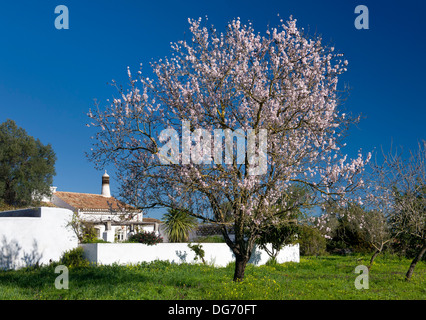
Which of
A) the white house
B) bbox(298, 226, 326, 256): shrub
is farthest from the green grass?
the white house

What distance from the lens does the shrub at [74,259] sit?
65.1ft

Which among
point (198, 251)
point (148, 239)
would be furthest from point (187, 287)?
point (198, 251)

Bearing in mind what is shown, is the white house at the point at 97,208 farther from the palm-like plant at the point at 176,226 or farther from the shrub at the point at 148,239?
the shrub at the point at 148,239

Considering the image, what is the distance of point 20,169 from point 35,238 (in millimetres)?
28604

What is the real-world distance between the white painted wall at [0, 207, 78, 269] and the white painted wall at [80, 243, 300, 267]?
1.25m

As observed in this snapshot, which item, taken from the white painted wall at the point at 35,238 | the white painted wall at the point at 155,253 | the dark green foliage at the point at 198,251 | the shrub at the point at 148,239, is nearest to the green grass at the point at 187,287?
the white painted wall at the point at 35,238

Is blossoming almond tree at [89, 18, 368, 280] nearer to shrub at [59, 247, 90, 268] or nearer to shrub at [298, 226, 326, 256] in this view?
shrub at [59, 247, 90, 268]

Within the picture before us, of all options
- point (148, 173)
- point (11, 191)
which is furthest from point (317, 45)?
point (11, 191)

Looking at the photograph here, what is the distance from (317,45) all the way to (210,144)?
4.40 meters

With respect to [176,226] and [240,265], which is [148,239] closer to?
[176,226]

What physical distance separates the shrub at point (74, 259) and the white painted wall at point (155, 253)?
0.25m

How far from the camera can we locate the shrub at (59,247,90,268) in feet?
65.1

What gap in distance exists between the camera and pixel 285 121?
39.8 ft
